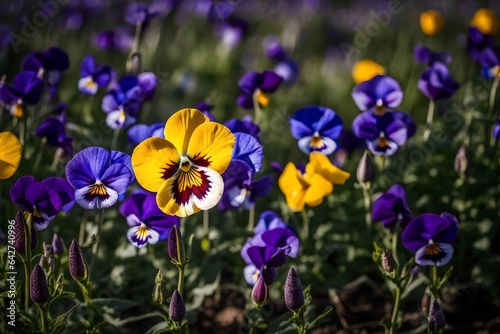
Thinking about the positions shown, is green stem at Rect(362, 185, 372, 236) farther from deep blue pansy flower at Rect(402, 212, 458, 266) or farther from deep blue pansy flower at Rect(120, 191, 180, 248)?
deep blue pansy flower at Rect(120, 191, 180, 248)

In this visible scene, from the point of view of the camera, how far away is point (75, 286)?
2305mm

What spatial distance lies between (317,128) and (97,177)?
869 millimetres

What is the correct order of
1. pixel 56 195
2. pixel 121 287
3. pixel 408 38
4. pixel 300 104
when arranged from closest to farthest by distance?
pixel 56 195 < pixel 121 287 < pixel 300 104 < pixel 408 38

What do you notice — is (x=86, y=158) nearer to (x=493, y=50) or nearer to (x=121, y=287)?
(x=121, y=287)

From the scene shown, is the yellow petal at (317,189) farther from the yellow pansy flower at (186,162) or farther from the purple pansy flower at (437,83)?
the purple pansy flower at (437,83)

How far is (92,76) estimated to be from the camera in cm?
261

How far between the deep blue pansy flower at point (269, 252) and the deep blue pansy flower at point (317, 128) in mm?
430

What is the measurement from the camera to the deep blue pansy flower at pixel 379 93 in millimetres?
2324

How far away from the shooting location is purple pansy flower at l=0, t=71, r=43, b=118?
86.6 inches

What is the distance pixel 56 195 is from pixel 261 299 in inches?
→ 26.7

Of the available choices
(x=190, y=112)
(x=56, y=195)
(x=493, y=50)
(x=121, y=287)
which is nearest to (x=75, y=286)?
(x=121, y=287)

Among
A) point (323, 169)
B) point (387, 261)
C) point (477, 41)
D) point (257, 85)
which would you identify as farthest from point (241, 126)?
point (477, 41)

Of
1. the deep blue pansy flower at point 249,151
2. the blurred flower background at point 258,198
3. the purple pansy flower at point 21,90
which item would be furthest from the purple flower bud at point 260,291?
the purple pansy flower at point 21,90

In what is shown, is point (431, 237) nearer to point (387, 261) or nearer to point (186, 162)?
point (387, 261)
